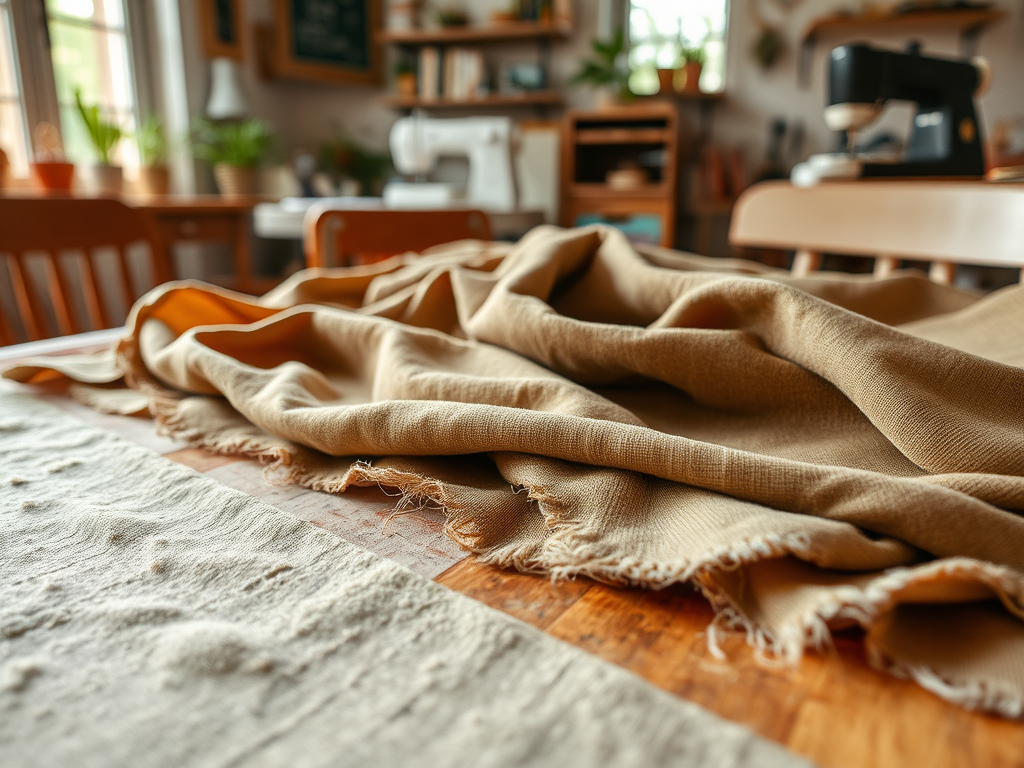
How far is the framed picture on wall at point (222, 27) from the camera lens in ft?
10.4

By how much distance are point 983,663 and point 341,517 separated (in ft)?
1.08

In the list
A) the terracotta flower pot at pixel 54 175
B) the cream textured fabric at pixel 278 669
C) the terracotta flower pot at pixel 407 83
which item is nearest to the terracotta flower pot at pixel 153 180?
the terracotta flower pot at pixel 54 175

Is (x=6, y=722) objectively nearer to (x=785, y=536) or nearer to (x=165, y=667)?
(x=165, y=667)

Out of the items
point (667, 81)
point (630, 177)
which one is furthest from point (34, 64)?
point (667, 81)

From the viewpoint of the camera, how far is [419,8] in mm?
3604

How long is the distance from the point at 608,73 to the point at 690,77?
37 cm

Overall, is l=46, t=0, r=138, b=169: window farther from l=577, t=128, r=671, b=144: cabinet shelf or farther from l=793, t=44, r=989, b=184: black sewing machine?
l=793, t=44, r=989, b=184: black sewing machine

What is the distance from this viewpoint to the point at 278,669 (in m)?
0.29

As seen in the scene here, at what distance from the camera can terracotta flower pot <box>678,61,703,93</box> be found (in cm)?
315

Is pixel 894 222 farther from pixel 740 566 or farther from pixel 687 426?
pixel 740 566

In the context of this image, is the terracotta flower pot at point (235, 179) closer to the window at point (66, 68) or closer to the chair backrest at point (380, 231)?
the window at point (66, 68)

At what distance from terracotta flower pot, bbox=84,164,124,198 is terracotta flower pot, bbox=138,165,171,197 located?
19 centimetres

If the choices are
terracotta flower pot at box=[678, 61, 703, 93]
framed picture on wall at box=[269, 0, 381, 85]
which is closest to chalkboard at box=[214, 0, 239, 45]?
framed picture on wall at box=[269, 0, 381, 85]

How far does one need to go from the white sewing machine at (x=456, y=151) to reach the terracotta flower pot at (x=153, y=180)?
106cm
